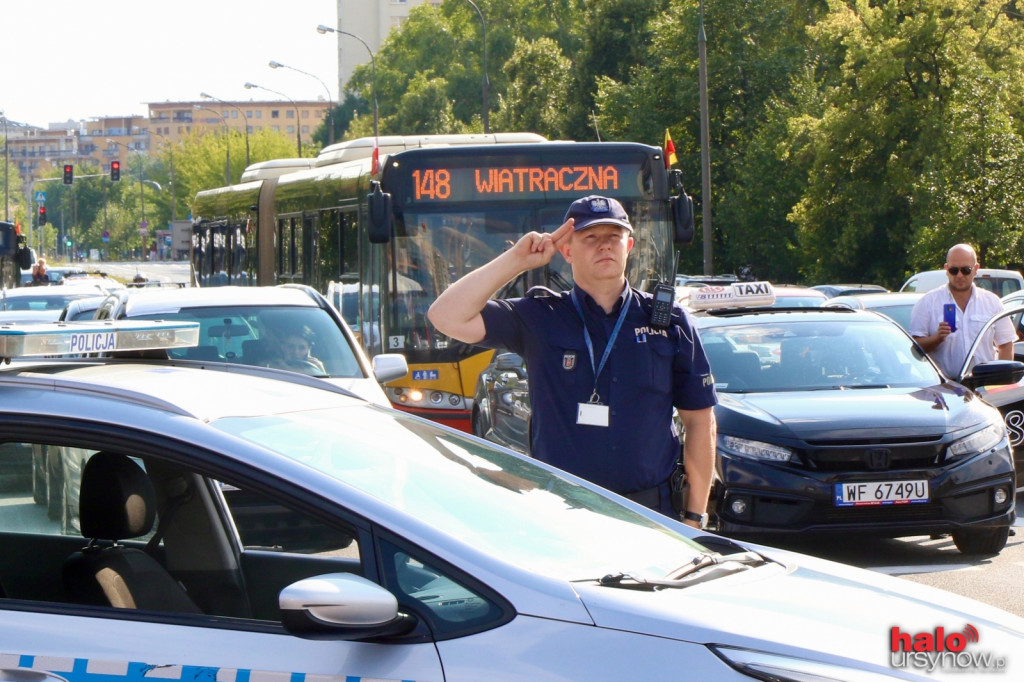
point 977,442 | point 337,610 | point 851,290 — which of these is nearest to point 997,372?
point 977,442

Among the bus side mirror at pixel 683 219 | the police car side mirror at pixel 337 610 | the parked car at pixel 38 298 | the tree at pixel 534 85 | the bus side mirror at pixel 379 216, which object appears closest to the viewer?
the police car side mirror at pixel 337 610

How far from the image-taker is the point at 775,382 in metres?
8.60

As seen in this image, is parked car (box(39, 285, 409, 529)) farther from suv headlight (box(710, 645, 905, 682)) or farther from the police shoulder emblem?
suv headlight (box(710, 645, 905, 682))

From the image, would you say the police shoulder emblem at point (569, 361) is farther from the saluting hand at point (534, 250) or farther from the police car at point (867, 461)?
the police car at point (867, 461)

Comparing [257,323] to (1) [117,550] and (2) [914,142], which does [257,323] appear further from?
(2) [914,142]

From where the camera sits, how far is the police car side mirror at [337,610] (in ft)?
8.71

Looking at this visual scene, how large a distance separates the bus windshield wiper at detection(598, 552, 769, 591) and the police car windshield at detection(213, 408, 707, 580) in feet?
0.13

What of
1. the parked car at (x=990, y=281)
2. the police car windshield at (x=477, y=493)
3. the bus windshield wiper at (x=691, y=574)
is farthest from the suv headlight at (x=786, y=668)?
the parked car at (x=990, y=281)

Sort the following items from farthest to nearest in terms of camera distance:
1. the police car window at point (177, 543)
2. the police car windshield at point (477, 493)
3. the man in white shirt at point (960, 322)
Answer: the man in white shirt at point (960, 322) < the police car window at point (177, 543) < the police car windshield at point (477, 493)

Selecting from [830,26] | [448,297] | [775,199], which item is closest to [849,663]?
[448,297]

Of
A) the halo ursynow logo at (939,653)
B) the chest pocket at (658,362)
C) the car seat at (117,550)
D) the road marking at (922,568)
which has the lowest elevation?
the road marking at (922,568)

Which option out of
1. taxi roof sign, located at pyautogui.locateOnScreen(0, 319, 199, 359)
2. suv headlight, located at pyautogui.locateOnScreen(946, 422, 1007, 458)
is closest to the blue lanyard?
taxi roof sign, located at pyautogui.locateOnScreen(0, 319, 199, 359)

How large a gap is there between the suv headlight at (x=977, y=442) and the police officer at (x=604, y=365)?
363 cm

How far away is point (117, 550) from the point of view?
344 centimetres
